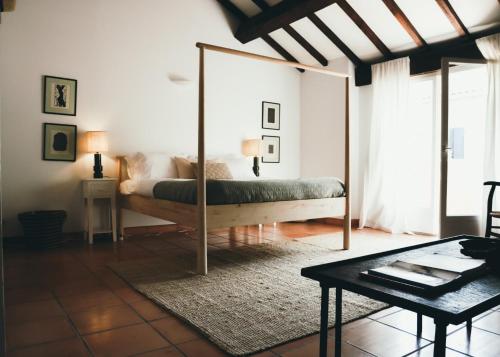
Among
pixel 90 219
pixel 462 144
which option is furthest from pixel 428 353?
pixel 90 219

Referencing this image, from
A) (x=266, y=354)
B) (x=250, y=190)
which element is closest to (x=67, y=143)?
(x=250, y=190)

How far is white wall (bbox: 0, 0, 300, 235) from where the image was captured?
12.9ft

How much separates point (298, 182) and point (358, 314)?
1.56 m

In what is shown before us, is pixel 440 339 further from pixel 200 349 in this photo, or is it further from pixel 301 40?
pixel 301 40

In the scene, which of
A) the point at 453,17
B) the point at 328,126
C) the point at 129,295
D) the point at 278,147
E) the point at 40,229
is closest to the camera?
the point at 129,295

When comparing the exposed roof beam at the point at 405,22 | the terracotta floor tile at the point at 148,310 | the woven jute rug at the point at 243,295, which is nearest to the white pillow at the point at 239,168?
the woven jute rug at the point at 243,295

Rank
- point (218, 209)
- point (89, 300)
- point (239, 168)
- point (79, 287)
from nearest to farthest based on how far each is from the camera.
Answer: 1. point (89, 300)
2. point (79, 287)
3. point (218, 209)
4. point (239, 168)

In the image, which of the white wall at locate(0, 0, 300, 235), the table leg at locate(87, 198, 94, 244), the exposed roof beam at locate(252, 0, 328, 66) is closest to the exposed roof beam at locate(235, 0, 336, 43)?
the exposed roof beam at locate(252, 0, 328, 66)

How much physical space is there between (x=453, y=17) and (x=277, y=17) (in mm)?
1941

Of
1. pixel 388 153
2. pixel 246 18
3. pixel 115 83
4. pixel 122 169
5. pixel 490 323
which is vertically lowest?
pixel 490 323

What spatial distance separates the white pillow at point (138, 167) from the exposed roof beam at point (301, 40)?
248cm

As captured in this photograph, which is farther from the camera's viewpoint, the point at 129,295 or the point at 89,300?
the point at 129,295

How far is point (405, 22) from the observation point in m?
4.27

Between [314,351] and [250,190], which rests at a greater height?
[250,190]
